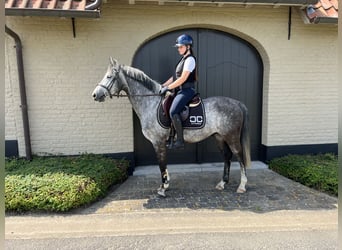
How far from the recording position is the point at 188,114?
430 centimetres

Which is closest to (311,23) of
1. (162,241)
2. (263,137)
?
(263,137)

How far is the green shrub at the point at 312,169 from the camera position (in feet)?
15.0

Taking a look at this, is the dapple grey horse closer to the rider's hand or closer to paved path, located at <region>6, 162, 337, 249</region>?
the rider's hand

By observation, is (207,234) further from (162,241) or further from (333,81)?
(333,81)

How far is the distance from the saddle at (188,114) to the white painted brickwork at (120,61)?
1.41 meters

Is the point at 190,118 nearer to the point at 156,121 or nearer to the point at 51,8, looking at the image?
the point at 156,121

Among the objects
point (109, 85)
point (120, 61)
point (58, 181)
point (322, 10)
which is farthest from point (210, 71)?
point (58, 181)

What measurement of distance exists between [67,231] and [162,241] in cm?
124

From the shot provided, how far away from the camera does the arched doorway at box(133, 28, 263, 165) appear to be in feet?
18.6

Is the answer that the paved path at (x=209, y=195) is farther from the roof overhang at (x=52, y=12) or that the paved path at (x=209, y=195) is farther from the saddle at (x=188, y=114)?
the roof overhang at (x=52, y=12)

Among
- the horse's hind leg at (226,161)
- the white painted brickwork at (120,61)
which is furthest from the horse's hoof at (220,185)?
the white painted brickwork at (120,61)

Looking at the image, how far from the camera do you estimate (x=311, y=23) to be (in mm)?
5344

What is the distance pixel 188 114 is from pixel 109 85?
4.24 feet

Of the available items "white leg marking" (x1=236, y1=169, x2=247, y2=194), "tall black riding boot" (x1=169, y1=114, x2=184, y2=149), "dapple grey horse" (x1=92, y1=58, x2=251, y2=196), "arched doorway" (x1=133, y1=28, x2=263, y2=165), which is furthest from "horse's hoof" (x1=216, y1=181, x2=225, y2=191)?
"arched doorway" (x1=133, y1=28, x2=263, y2=165)
